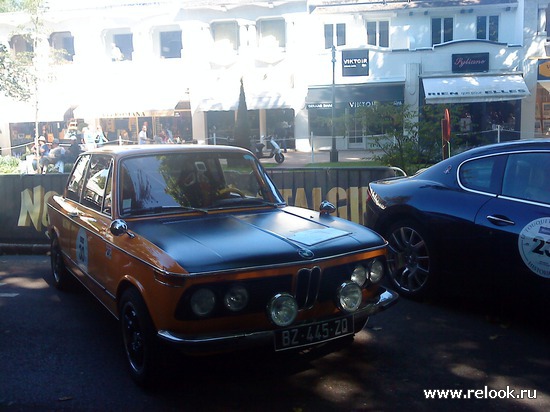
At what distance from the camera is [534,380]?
4.14m

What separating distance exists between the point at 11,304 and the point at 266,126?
27.0 m

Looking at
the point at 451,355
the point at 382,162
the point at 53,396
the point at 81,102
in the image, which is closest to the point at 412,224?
the point at 451,355

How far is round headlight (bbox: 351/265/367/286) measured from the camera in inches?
166

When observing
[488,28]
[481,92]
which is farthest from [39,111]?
[488,28]

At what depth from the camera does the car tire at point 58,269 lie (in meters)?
6.59

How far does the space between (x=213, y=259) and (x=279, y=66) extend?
29.1m

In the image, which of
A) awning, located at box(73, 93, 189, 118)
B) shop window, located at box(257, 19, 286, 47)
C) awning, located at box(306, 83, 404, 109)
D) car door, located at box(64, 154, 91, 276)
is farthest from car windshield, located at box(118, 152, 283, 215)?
shop window, located at box(257, 19, 286, 47)

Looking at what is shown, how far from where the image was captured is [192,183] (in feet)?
16.8

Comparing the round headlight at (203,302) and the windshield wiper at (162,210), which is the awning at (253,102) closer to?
the windshield wiper at (162,210)

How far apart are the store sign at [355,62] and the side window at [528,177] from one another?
2589cm

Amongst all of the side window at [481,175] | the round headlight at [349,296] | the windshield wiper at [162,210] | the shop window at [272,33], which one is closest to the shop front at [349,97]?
the shop window at [272,33]

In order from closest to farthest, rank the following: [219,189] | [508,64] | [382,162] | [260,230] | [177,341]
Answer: [177,341] < [260,230] < [219,189] < [382,162] < [508,64]

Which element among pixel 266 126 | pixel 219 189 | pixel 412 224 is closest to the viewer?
pixel 219 189

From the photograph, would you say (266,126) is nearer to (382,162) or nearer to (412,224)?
(382,162)
